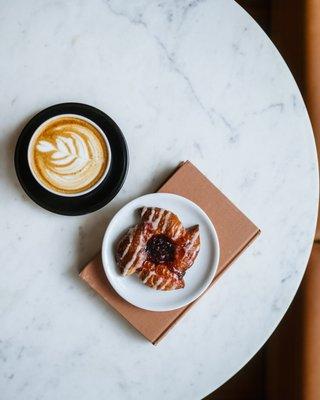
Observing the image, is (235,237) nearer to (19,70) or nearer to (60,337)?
(60,337)

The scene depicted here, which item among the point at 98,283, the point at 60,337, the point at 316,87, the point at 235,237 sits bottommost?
the point at 60,337

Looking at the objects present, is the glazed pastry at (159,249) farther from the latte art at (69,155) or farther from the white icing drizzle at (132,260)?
the latte art at (69,155)

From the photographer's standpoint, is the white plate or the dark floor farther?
the dark floor

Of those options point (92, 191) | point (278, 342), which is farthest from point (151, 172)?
point (278, 342)

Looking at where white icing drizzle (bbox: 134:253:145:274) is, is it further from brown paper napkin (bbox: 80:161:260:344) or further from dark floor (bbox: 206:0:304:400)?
dark floor (bbox: 206:0:304:400)

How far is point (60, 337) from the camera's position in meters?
1.23

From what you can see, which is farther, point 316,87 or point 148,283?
point 316,87

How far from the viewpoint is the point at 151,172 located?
1.26 metres

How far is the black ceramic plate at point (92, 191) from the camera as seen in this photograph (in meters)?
1.21

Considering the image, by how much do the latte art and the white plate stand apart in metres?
0.11

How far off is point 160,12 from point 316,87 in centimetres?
43

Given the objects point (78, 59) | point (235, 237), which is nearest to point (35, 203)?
point (78, 59)

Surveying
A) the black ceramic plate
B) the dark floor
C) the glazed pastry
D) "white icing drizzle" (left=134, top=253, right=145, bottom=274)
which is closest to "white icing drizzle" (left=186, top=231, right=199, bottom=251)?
the glazed pastry

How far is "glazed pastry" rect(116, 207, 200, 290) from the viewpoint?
117 cm
